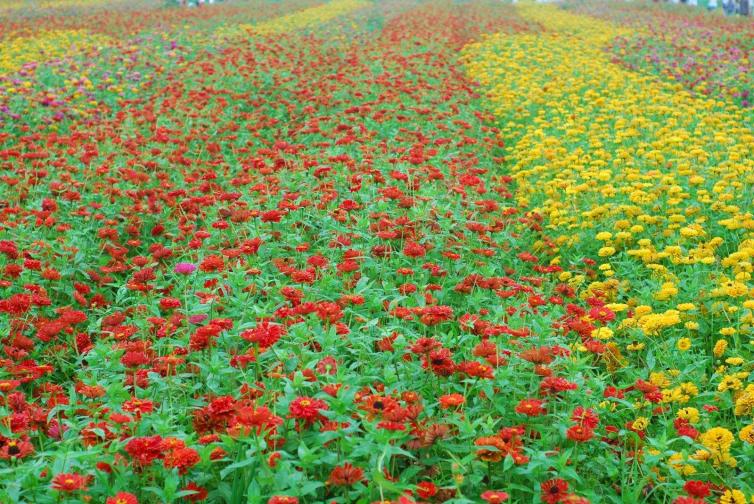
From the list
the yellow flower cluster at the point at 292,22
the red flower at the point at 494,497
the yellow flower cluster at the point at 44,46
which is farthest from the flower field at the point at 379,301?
the yellow flower cluster at the point at 292,22

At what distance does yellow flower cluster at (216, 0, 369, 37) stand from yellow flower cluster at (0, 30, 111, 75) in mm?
3134

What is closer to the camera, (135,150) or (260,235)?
(260,235)

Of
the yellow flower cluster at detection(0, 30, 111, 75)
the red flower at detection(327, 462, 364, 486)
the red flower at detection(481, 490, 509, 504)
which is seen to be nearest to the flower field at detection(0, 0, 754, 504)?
the red flower at detection(327, 462, 364, 486)

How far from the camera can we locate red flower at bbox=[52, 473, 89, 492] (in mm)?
2232

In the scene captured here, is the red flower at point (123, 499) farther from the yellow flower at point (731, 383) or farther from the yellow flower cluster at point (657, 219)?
the yellow flower at point (731, 383)

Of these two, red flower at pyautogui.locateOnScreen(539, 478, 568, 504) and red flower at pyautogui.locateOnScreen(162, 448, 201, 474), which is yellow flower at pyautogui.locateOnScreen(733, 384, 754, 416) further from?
red flower at pyautogui.locateOnScreen(162, 448, 201, 474)

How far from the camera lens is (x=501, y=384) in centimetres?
308

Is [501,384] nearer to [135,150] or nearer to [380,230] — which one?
[380,230]

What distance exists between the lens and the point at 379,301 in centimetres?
393

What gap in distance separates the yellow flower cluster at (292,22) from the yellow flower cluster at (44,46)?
123 inches

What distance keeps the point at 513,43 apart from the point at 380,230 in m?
12.3

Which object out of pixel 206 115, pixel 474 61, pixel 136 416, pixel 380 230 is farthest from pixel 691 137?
pixel 474 61

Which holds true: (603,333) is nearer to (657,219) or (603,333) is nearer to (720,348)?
(720,348)

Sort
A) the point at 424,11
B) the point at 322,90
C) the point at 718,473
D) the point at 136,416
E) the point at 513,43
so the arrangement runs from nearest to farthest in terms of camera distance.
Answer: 1. the point at 136,416
2. the point at 718,473
3. the point at 322,90
4. the point at 513,43
5. the point at 424,11
